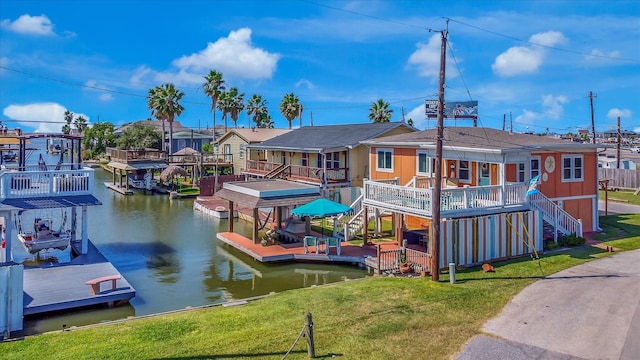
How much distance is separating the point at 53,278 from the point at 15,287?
4.22 m

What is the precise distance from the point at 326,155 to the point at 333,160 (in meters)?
0.80

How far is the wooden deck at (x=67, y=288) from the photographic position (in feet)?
50.4

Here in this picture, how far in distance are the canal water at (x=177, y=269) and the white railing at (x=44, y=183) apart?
290cm

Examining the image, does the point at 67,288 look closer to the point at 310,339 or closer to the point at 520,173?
the point at 310,339

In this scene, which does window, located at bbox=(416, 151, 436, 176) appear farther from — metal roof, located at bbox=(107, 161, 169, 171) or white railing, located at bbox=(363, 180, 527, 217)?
metal roof, located at bbox=(107, 161, 169, 171)

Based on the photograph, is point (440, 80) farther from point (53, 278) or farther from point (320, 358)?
point (53, 278)

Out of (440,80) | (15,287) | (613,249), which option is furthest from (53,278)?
(613,249)

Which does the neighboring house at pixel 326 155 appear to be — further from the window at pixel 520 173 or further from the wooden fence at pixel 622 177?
the wooden fence at pixel 622 177

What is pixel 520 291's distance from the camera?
49.4 ft

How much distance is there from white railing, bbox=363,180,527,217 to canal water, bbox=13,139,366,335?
3246mm

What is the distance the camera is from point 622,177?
43844 mm

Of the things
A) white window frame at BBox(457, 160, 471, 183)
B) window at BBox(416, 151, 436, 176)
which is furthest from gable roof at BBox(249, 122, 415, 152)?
white window frame at BBox(457, 160, 471, 183)

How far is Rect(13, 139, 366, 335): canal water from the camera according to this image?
1639cm

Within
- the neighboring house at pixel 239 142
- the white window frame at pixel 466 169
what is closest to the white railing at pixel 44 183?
the white window frame at pixel 466 169
